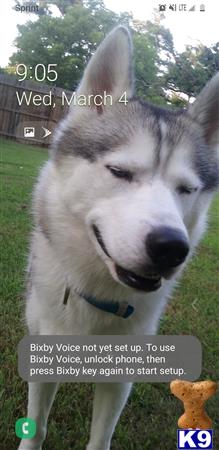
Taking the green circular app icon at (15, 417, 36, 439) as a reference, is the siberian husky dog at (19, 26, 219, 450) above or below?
above

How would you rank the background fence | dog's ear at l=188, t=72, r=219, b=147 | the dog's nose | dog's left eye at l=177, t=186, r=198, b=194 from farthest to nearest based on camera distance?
the background fence < dog's ear at l=188, t=72, r=219, b=147 < dog's left eye at l=177, t=186, r=198, b=194 < the dog's nose

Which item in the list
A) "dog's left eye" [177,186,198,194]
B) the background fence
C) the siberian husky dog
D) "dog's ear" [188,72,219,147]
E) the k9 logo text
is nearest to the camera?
the siberian husky dog

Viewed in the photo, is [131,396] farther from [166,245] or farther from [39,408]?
[166,245]

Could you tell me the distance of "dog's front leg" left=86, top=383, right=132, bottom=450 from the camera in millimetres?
1555

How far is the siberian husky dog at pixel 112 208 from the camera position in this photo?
1210 mm

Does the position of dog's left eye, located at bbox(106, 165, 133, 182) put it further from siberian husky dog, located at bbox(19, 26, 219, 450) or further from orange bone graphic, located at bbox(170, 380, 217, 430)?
orange bone graphic, located at bbox(170, 380, 217, 430)

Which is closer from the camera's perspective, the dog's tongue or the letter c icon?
the dog's tongue

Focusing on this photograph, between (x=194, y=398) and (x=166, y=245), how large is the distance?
531mm

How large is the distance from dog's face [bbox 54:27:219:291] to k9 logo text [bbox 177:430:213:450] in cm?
49

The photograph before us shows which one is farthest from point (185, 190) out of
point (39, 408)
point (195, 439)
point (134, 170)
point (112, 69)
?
point (39, 408)

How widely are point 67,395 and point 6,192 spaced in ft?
8.63

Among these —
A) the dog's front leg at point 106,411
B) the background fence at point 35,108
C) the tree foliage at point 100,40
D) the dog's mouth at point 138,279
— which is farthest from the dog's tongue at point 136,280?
the tree foliage at point 100,40

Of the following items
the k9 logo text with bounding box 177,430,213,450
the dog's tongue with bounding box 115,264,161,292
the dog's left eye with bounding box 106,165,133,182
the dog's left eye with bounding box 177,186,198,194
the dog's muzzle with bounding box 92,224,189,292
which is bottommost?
the k9 logo text with bounding box 177,430,213,450

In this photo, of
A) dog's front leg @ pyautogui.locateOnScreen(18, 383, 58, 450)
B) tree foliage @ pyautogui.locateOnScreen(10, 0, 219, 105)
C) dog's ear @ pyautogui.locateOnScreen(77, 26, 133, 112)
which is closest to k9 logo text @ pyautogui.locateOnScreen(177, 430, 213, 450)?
dog's front leg @ pyautogui.locateOnScreen(18, 383, 58, 450)
